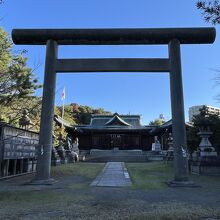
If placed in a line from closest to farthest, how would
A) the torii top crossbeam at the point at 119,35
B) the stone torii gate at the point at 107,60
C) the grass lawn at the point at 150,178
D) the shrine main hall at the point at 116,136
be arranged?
1. the grass lawn at the point at 150,178
2. the stone torii gate at the point at 107,60
3. the torii top crossbeam at the point at 119,35
4. the shrine main hall at the point at 116,136

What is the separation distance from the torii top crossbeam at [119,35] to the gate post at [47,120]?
1.76 ft

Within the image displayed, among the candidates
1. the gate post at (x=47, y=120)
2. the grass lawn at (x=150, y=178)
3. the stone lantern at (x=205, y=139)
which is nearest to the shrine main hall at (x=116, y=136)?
the stone lantern at (x=205, y=139)

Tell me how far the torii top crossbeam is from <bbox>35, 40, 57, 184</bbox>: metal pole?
1.86 ft

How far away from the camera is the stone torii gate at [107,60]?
13.2 metres

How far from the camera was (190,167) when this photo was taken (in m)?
20.5

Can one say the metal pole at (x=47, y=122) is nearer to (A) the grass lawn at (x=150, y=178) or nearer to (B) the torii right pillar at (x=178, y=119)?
(A) the grass lawn at (x=150, y=178)

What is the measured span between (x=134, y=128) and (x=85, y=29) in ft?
120

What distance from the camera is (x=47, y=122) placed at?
13.2 metres

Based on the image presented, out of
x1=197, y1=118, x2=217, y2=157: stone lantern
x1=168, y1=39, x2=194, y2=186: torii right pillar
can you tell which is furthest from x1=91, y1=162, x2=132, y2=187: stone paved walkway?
x1=197, y1=118, x2=217, y2=157: stone lantern

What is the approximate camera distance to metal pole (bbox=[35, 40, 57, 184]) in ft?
42.7

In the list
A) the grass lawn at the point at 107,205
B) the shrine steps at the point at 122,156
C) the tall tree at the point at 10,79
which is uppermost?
the tall tree at the point at 10,79

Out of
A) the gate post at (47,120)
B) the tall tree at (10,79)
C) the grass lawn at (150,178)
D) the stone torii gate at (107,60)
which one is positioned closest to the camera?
the grass lawn at (150,178)

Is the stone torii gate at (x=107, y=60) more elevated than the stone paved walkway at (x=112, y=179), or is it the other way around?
the stone torii gate at (x=107, y=60)

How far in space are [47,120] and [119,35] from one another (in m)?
4.82
